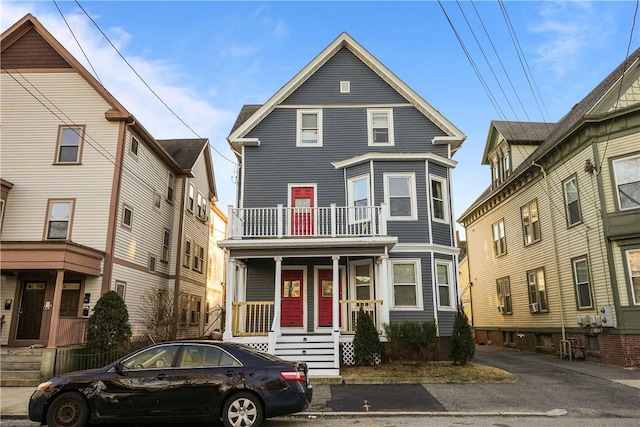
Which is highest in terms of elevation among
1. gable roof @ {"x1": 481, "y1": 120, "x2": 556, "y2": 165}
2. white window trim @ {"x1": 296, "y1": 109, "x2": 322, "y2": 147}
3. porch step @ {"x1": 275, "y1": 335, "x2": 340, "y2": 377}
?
gable roof @ {"x1": 481, "y1": 120, "x2": 556, "y2": 165}

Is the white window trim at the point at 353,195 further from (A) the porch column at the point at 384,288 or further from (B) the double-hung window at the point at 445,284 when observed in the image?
(B) the double-hung window at the point at 445,284

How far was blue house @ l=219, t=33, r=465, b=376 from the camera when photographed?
48.7 ft

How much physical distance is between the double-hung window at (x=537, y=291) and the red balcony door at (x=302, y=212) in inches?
402

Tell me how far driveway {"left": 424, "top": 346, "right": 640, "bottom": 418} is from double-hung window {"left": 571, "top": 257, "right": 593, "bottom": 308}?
2414mm

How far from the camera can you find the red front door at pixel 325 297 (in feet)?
54.4

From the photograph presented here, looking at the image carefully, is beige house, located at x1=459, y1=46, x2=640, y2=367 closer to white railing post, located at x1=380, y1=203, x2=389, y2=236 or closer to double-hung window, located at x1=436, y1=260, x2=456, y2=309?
double-hung window, located at x1=436, y1=260, x2=456, y2=309

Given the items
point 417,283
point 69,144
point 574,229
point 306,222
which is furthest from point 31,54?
point 574,229

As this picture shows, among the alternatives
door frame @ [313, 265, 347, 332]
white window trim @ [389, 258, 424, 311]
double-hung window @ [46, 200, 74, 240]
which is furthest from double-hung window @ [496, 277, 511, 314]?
double-hung window @ [46, 200, 74, 240]

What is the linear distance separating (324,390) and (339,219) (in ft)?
22.8

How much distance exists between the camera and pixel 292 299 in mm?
16844

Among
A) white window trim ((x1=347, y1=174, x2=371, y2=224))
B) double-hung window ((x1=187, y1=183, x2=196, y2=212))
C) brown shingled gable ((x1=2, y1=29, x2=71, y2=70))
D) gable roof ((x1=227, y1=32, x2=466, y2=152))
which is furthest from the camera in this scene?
double-hung window ((x1=187, y1=183, x2=196, y2=212))

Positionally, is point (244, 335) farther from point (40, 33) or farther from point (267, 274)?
point (40, 33)

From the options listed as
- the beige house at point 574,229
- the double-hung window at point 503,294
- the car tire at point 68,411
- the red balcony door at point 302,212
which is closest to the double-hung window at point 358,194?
the red balcony door at point 302,212

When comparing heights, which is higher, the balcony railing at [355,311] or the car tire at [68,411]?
the balcony railing at [355,311]
